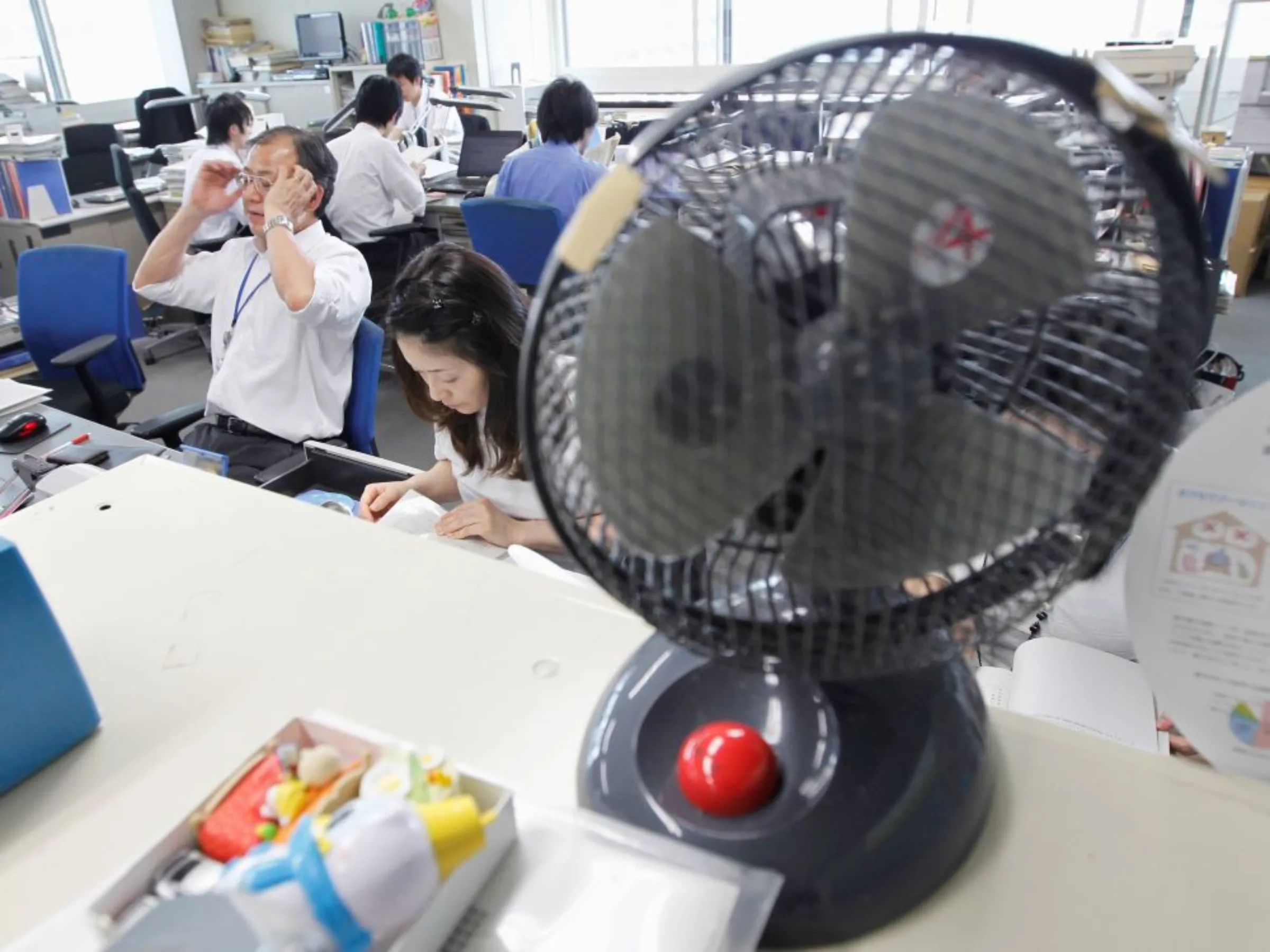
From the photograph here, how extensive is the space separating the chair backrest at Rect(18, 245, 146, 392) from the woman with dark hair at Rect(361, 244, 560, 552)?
1598mm

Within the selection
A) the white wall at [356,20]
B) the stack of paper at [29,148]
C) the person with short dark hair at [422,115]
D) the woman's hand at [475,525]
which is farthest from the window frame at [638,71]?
the woman's hand at [475,525]

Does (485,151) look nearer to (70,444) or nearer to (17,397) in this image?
(17,397)

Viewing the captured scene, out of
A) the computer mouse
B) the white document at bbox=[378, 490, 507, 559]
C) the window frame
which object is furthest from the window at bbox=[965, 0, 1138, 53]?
the computer mouse

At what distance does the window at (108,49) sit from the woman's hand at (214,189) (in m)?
6.36

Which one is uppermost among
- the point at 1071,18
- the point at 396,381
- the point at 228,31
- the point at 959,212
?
the point at 228,31

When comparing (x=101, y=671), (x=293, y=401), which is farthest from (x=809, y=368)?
(x=293, y=401)

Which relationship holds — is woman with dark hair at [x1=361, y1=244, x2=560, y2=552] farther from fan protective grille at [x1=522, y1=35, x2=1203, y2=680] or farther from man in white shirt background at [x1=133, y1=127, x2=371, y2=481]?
fan protective grille at [x1=522, y1=35, x2=1203, y2=680]

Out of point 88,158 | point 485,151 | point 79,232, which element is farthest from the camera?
point 88,158

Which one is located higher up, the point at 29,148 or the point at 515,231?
the point at 29,148

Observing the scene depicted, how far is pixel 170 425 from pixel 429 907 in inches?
73.8

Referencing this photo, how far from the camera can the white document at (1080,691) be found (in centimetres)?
88

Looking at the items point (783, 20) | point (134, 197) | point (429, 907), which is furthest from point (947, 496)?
point (783, 20)

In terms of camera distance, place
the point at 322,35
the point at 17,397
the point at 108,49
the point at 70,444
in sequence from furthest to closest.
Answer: the point at 108,49 → the point at 322,35 → the point at 17,397 → the point at 70,444

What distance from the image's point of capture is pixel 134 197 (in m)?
4.20
